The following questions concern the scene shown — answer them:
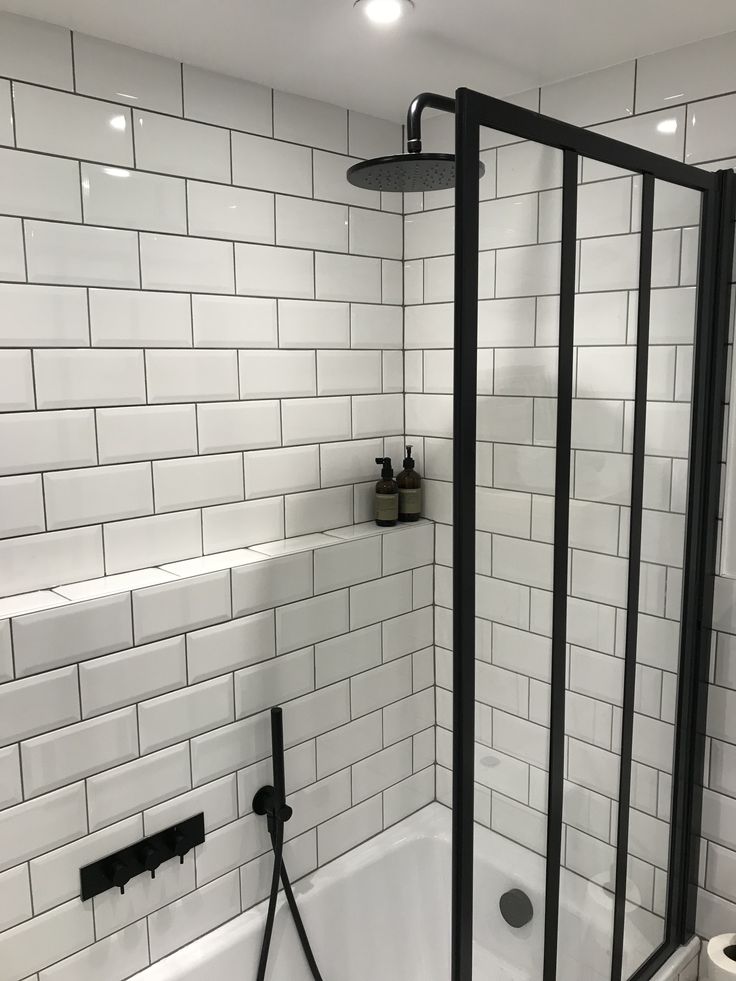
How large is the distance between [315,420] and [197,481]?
1.16 ft

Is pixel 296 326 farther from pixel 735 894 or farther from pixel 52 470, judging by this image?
pixel 735 894

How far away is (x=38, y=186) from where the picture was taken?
4.59 feet

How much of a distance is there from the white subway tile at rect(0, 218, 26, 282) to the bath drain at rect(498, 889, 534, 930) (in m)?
1.33

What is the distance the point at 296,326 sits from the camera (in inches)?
71.8

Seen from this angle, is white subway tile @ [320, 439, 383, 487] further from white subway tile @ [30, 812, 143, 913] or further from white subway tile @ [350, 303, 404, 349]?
white subway tile @ [30, 812, 143, 913]

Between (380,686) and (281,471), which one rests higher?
(281,471)

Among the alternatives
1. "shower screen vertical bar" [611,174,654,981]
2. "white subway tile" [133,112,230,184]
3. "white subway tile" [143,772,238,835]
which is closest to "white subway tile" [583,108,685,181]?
"shower screen vertical bar" [611,174,654,981]

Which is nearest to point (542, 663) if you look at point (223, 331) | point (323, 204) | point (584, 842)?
point (584, 842)

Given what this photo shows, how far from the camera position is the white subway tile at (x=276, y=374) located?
68.5 inches

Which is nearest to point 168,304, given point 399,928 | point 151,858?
point 151,858

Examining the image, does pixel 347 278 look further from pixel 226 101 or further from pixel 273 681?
pixel 273 681

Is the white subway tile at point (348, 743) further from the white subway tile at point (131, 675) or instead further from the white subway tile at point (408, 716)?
the white subway tile at point (131, 675)

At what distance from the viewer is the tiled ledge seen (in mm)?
1409

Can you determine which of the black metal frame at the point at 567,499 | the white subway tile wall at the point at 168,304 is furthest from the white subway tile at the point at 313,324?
the black metal frame at the point at 567,499
